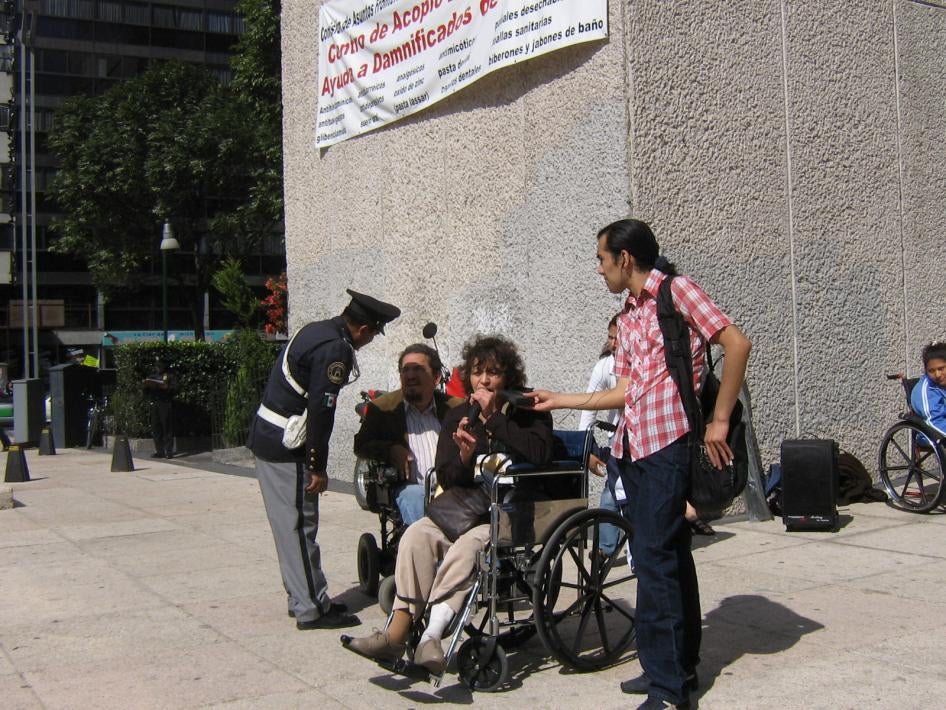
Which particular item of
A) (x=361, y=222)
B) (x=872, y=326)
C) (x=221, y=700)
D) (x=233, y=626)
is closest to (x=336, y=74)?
(x=361, y=222)

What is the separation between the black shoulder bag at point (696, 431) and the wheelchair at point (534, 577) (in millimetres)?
691

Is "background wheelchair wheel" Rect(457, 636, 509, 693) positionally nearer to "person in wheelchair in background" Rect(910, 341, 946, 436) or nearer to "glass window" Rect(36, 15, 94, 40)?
"person in wheelchair in background" Rect(910, 341, 946, 436)

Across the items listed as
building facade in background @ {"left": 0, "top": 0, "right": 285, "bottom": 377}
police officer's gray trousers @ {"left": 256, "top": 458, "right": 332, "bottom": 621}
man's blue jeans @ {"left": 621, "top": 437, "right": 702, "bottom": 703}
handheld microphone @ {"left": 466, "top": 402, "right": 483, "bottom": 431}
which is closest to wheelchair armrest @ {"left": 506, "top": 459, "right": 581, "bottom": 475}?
handheld microphone @ {"left": 466, "top": 402, "right": 483, "bottom": 431}

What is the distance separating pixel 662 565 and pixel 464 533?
98 cm

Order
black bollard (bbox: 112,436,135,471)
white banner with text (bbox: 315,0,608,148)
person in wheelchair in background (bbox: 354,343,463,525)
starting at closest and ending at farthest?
person in wheelchair in background (bbox: 354,343,463,525) < white banner with text (bbox: 315,0,608,148) < black bollard (bbox: 112,436,135,471)

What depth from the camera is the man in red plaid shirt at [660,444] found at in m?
3.90

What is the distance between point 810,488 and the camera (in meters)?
7.41

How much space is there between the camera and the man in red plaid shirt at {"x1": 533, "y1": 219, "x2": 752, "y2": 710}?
3904 mm

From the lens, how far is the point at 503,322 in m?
9.03

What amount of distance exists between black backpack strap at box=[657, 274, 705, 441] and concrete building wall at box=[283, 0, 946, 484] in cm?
384

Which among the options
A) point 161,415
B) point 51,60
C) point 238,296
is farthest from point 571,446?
point 51,60

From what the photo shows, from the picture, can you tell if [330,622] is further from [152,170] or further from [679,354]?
[152,170]

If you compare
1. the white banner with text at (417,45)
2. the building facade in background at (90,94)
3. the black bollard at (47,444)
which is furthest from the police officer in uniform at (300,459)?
the building facade in background at (90,94)

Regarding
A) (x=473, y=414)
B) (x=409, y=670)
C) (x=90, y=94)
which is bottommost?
(x=409, y=670)
